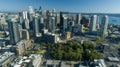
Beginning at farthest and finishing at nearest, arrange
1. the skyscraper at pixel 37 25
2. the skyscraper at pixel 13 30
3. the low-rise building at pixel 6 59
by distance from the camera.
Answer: the skyscraper at pixel 37 25 < the skyscraper at pixel 13 30 < the low-rise building at pixel 6 59

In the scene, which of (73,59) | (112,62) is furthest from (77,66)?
(112,62)

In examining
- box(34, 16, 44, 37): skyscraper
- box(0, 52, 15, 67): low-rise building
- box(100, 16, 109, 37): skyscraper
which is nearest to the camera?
box(0, 52, 15, 67): low-rise building

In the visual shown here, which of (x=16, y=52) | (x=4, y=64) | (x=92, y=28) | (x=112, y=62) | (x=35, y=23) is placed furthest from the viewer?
(x=92, y=28)

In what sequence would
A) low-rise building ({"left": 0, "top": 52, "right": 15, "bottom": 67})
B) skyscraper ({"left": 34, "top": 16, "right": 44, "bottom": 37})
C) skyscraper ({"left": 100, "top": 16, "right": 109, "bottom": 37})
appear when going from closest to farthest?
1. low-rise building ({"left": 0, "top": 52, "right": 15, "bottom": 67})
2. skyscraper ({"left": 34, "top": 16, "right": 44, "bottom": 37})
3. skyscraper ({"left": 100, "top": 16, "right": 109, "bottom": 37})

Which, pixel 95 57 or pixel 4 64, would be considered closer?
pixel 4 64

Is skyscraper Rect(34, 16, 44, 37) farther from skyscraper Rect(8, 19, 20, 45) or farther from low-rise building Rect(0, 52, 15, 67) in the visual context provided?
low-rise building Rect(0, 52, 15, 67)

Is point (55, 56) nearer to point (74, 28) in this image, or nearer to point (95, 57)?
point (95, 57)

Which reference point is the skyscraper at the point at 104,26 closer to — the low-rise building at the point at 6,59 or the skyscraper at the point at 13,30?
the skyscraper at the point at 13,30

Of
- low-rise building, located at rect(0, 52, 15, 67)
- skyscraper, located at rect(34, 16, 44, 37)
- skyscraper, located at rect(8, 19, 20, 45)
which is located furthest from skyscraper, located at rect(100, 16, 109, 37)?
low-rise building, located at rect(0, 52, 15, 67)

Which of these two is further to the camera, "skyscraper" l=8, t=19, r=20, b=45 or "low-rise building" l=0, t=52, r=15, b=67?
"skyscraper" l=8, t=19, r=20, b=45

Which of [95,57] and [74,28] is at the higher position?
[74,28]

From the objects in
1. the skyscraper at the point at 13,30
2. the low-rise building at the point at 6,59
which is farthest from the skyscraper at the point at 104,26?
the low-rise building at the point at 6,59
